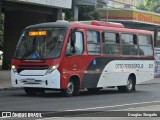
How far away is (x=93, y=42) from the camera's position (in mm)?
21203

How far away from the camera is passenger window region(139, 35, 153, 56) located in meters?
25.0

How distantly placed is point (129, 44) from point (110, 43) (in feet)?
6.01

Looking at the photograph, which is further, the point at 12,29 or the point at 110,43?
the point at 12,29

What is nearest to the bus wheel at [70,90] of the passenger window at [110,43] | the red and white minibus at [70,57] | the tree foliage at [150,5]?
the red and white minibus at [70,57]

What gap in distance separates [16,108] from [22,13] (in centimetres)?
2303

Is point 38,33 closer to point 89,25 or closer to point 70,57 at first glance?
point 70,57

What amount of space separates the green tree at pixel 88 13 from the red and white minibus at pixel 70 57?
62.4ft

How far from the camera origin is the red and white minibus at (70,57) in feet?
63.0

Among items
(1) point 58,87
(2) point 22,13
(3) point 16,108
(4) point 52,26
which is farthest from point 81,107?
(2) point 22,13

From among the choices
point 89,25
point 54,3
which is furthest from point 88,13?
point 89,25

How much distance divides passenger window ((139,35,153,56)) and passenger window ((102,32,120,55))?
7.43 feet

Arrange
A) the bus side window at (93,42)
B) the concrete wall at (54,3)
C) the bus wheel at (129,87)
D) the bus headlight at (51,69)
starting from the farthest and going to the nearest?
1. the concrete wall at (54,3)
2. the bus wheel at (129,87)
3. the bus side window at (93,42)
4. the bus headlight at (51,69)

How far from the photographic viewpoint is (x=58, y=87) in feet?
62.6

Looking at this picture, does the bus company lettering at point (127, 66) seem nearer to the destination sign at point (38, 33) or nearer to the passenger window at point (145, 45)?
the passenger window at point (145, 45)
